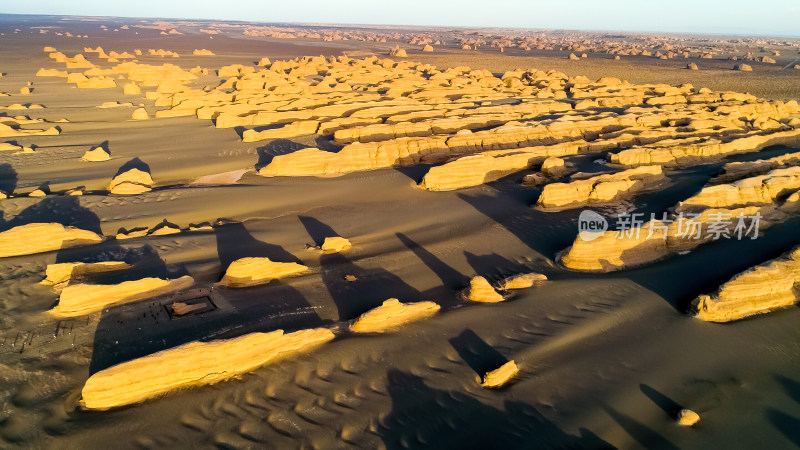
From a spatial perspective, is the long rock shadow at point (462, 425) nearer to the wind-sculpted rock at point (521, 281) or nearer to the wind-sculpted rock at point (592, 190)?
the wind-sculpted rock at point (521, 281)

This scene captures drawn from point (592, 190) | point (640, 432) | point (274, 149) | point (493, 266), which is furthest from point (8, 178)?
point (640, 432)

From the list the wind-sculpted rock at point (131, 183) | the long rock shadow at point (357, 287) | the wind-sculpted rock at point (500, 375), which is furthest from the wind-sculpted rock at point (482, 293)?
the wind-sculpted rock at point (131, 183)

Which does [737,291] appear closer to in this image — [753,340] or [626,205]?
[753,340]

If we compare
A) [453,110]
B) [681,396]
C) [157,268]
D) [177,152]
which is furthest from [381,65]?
[681,396]

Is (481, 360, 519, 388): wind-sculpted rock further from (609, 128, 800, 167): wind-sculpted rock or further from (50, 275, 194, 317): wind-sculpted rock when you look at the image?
(609, 128, 800, 167): wind-sculpted rock

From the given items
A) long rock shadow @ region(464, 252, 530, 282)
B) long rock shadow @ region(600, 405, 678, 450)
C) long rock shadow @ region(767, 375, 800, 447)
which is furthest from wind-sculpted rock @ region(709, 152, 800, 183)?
long rock shadow @ region(600, 405, 678, 450)
